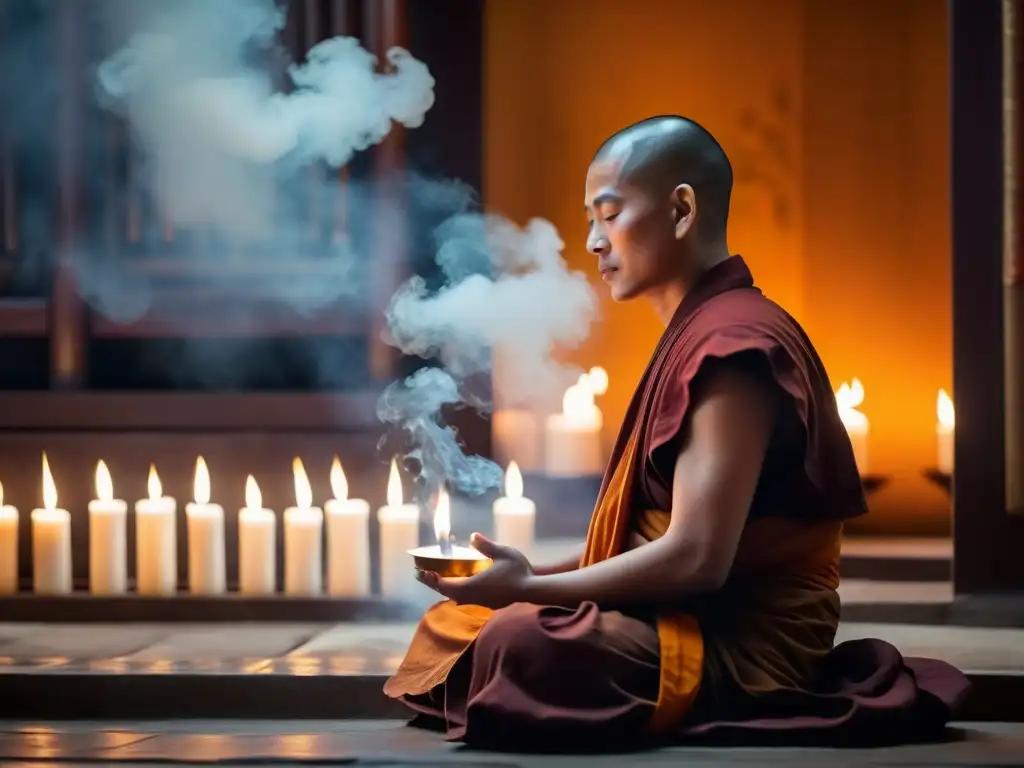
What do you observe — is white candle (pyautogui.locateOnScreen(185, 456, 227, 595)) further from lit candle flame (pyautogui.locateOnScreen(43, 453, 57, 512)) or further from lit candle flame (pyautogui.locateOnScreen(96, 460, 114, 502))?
lit candle flame (pyautogui.locateOnScreen(43, 453, 57, 512))

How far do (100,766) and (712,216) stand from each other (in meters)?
1.60

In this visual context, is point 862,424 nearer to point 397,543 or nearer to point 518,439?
point 518,439

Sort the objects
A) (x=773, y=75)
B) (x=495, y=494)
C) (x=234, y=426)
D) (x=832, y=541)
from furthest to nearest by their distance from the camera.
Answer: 1. (x=773, y=75)
2. (x=495, y=494)
3. (x=234, y=426)
4. (x=832, y=541)

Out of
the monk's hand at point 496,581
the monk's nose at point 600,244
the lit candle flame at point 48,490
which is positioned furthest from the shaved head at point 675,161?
the lit candle flame at point 48,490

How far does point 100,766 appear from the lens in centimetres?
272

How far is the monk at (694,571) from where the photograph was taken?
107 inches

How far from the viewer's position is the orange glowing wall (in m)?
5.20

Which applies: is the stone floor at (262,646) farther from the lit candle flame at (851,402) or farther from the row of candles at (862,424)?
the lit candle flame at (851,402)

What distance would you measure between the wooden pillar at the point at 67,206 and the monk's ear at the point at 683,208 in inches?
91.5

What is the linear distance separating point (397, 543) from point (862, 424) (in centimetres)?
162

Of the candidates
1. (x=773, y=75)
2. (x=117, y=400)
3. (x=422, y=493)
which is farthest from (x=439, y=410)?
(x=773, y=75)

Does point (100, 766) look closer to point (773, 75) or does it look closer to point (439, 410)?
point (439, 410)

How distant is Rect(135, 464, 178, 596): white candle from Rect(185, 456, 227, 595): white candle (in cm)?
6

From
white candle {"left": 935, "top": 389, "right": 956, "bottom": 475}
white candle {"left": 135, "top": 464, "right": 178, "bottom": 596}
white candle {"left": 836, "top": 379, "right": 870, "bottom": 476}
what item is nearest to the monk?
white candle {"left": 135, "top": 464, "right": 178, "bottom": 596}
